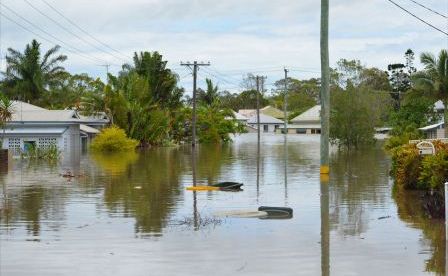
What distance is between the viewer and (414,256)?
10.5 meters

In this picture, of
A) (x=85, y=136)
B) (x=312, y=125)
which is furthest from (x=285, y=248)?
(x=312, y=125)

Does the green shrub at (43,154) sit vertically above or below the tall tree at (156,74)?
below

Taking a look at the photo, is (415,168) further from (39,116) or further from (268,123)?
(268,123)

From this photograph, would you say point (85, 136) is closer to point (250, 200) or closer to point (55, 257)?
point (250, 200)

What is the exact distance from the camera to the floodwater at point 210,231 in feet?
32.6

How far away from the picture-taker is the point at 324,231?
513 inches

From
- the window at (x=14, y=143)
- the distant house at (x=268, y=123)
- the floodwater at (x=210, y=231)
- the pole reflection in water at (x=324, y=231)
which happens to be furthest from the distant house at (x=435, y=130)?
the distant house at (x=268, y=123)

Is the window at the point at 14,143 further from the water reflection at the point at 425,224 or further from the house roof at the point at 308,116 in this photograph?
the house roof at the point at 308,116

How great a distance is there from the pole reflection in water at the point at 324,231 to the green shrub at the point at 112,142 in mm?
32762

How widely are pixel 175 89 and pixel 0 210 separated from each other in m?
53.5

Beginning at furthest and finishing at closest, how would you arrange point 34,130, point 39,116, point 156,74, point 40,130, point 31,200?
point 156,74
point 39,116
point 40,130
point 34,130
point 31,200

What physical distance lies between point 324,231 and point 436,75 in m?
34.5

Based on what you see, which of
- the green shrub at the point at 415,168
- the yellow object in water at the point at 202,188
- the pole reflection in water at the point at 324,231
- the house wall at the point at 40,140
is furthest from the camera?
the house wall at the point at 40,140

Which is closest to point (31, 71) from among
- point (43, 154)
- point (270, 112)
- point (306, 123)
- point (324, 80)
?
point (43, 154)
